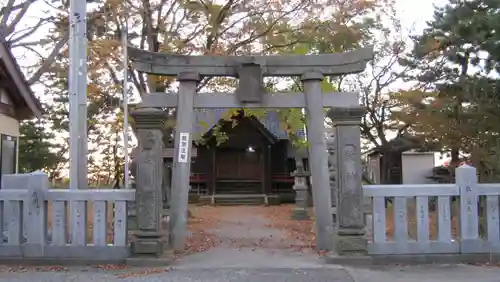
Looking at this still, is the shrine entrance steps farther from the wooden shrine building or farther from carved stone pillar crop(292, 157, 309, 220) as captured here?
carved stone pillar crop(292, 157, 309, 220)

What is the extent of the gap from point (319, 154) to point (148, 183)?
3158 mm

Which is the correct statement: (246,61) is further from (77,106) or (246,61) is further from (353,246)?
(353,246)

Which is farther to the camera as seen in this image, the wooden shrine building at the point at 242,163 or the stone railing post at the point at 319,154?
the wooden shrine building at the point at 242,163

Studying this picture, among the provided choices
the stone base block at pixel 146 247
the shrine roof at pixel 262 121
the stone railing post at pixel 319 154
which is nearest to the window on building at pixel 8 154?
the stone base block at pixel 146 247

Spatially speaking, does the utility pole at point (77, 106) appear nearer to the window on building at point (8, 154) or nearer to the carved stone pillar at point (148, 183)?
the carved stone pillar at point (148, 183)

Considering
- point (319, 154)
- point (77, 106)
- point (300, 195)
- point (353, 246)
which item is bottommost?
point (353, 246)

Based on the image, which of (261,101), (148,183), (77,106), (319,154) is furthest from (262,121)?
(148,183)

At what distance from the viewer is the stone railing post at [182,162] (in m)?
8.84

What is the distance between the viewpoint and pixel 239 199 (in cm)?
2609

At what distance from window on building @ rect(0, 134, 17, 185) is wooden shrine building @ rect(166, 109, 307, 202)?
511 inches

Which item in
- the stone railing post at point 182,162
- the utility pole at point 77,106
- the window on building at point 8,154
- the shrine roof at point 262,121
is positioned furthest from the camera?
the shrine roof at point 262,121

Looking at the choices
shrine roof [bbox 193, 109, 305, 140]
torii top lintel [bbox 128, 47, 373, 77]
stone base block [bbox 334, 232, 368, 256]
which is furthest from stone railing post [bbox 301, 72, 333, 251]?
shrine roof [bbox 193, 109, 305, 140]

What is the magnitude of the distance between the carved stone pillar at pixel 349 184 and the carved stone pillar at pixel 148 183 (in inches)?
117

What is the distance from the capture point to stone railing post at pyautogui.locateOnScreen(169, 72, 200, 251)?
29.0ft
